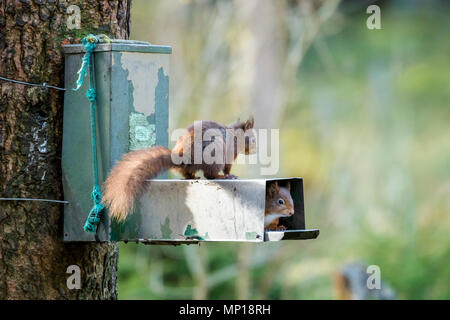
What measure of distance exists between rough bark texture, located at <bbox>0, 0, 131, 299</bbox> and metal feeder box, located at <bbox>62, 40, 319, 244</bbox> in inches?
2.5

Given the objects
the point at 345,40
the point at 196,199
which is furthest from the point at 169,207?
the point at 345,40

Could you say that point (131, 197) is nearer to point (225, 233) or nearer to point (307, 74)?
point (225, 233)

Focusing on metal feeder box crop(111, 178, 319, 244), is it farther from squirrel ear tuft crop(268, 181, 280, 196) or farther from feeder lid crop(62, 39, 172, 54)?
feeder lid crop(62, 39, 172, 54)

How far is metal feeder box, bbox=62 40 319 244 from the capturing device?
290 cm

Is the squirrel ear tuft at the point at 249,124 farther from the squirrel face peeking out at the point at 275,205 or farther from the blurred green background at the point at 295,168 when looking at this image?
the blurred green background at the point at 295,168

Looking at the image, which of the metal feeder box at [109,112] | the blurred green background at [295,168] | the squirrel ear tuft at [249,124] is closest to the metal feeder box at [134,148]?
the metal feeder box at [109,112]

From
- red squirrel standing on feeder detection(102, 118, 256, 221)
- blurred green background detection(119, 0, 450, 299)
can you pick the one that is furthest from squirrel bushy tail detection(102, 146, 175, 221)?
blurred green background detection(119, 0, 450, 299)

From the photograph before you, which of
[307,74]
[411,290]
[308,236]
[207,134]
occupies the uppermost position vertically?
[307,74]

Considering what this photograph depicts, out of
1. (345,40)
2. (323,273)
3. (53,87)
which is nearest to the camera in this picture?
(53,87)

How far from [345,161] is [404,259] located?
135 cm

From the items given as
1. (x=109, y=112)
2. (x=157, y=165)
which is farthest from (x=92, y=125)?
(x=157, y=165)

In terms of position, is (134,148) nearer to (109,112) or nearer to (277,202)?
(109,112)

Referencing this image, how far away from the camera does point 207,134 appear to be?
10.6 ft

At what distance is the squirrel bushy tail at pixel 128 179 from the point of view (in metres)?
2.92
